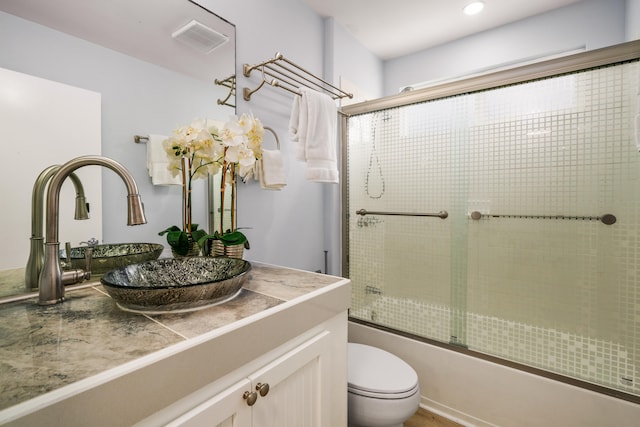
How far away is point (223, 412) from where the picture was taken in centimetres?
59

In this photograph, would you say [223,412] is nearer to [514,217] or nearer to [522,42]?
[514,217]

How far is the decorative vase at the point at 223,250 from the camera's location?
1.15 metres

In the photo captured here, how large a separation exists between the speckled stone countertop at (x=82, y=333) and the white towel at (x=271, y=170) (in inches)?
27.7

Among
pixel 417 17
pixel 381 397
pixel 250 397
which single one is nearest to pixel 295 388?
pixel 250 397

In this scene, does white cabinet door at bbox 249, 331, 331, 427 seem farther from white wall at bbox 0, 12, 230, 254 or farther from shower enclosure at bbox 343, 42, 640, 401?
shower enclosure at bbox 343, 42, 640, 401

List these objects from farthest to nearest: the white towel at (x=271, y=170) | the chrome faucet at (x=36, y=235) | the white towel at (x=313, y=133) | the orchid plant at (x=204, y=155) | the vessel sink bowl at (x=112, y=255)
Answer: the white towel at (x=313, y=133) < the white towel at (x=271, y=170) < the orchid plant at (x=204, y=155) < the vessel sink bowl at (x=112, y=255) < the chrome faucet at (x=36, y=235)

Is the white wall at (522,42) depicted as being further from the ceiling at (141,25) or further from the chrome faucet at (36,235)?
the chrome faucet at (36,235)

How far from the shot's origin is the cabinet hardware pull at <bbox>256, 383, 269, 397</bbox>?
0.66 m

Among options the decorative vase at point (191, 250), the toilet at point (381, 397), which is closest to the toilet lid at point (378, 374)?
the toilet at point (381, 397)

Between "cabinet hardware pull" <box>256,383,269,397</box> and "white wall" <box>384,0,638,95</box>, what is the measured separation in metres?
2.56

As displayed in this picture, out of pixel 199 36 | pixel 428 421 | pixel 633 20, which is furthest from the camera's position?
pixel 633 20

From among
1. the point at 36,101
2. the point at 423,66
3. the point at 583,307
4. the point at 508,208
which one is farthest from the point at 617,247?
the point at 36,101

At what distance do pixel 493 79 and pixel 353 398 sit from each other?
5.46ft

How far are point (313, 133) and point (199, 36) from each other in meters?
0.66
